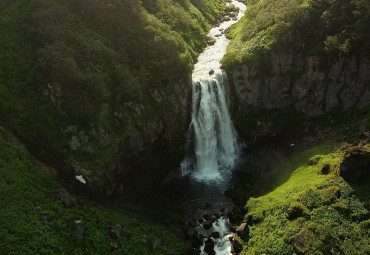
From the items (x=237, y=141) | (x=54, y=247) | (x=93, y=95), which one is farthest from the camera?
(x=237, y=141)

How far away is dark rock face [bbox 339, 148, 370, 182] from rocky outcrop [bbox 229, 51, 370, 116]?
13854 mm

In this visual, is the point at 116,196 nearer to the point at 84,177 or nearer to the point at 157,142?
the point at 84,177

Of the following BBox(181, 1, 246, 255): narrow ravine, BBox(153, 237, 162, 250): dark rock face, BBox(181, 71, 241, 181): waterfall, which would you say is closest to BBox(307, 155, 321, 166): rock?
BBox(181, 1, 246, 255): narrow ravine

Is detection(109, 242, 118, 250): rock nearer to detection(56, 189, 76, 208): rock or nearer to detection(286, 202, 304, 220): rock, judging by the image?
detection(56, 189, 76, 208): rock

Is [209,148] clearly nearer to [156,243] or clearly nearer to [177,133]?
[177,133]

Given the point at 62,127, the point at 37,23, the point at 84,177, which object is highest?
the point at 37,23

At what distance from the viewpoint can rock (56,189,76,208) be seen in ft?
99.3

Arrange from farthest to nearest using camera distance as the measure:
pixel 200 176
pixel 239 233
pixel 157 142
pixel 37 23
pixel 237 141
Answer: pixel 237 141
pixel 200 176
pixel 157 142
pixel 37 23
pixel 239 233

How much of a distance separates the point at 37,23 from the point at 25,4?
15.7 feet

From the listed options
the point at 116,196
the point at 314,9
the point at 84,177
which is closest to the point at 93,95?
the point at 84,177

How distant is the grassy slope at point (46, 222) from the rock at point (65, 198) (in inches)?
14.0

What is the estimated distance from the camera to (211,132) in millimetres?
47031

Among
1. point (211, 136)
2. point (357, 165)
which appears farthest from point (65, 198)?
point (357, 165)

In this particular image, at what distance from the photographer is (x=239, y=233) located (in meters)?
33.8
